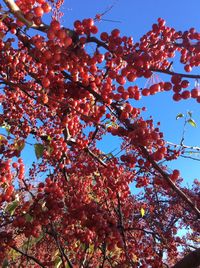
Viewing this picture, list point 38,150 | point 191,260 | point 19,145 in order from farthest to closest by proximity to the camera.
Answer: point 19,145
point 38,150
point 191,260

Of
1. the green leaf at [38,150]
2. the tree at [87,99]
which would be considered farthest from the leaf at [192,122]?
the green leaf at [38,150]

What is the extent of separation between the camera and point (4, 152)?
13.7ft

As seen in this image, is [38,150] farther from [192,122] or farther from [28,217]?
[192,122]

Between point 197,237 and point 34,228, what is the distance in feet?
40.3

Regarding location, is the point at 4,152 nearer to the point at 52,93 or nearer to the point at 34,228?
the point at 34,228

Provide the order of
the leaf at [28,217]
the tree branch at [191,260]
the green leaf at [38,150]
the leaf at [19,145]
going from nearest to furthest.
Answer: the tree branch at [191,260] < the leaf at [28,217] < the green leaf at [38,150] < the leaf at [19,145]

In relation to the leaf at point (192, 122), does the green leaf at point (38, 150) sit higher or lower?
lower

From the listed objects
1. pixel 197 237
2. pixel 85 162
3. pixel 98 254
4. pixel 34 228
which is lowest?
pixel 34 228

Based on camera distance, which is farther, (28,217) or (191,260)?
(28,217)

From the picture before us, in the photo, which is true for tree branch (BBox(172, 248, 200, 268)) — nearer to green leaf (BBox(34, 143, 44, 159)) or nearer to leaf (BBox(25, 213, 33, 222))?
leaf (BBox(25, 213, 33, 222))

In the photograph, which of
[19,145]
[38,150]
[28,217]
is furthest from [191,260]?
[19,145]

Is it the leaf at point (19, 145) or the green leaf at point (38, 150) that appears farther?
the leaf at point (19, 145)

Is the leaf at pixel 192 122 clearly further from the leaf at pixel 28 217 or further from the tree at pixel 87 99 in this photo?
the leaf at pixel 28 217

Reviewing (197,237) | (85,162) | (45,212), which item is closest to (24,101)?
(85,162)
